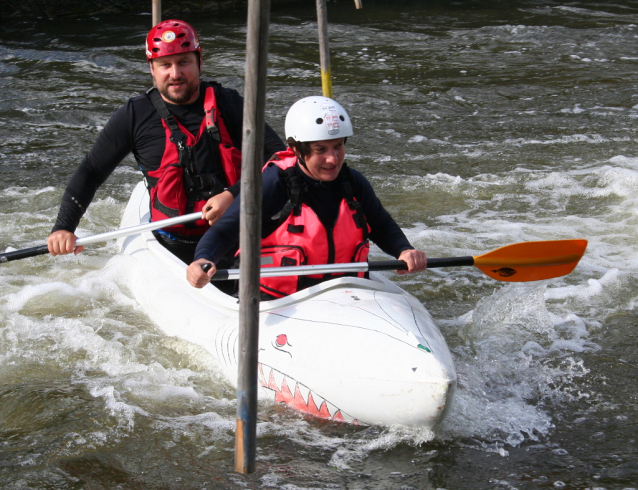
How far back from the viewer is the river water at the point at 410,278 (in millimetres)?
2717

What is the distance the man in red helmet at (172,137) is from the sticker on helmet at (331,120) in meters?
0.93

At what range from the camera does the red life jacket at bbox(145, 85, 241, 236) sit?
3.73m

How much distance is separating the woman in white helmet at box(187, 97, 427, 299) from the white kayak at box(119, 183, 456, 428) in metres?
0.16

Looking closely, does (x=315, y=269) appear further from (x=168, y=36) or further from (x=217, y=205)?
(x=168, y=36)

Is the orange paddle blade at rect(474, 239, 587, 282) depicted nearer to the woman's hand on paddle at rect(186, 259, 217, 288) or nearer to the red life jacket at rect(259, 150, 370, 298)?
the red life jacket at rect(259, 150, 370, 298)

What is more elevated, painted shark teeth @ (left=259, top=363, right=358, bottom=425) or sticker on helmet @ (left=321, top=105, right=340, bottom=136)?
sticker on helmet @ (left=321, top=105, right=340, bottom=136)

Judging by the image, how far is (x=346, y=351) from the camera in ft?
9.04

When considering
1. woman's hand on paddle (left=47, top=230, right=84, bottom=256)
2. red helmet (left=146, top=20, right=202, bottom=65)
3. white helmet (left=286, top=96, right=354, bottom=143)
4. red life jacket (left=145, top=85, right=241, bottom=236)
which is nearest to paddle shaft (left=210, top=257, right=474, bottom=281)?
white helmet (left=286, top=96, right=354, bottom=143)

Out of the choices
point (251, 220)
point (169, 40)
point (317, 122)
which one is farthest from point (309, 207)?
point (169, 40)

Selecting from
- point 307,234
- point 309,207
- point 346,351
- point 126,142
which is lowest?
Answer: point 346,351

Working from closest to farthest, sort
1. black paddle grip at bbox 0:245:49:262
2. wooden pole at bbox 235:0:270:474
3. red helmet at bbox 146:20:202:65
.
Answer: wooden pole at bbox 235:0:270:474 → red helmet at bbox 146:20:202:65 → black paddle grip at bbox 0:245:49:262

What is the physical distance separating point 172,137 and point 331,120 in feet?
3.91

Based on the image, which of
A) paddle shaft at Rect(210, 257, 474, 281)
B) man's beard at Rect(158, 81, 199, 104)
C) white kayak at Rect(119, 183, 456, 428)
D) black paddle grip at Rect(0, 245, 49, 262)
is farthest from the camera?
black paddle grip at Rect(0, 245, 49, 262)

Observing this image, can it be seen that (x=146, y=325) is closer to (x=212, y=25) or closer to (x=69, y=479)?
(x=69, y=479)
